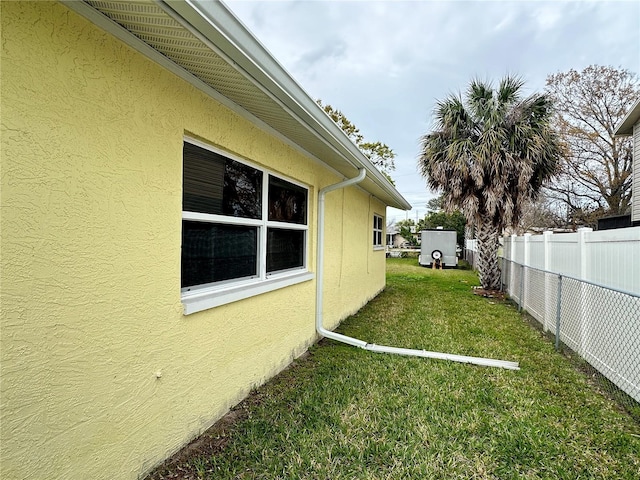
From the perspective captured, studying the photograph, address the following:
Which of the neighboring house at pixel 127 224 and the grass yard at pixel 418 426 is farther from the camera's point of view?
the grass yard at pixel 418 426

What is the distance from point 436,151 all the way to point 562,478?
33.0 feet

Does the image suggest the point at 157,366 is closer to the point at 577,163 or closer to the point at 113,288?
the point at 113,288

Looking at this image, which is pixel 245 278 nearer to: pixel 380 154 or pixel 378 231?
pixel 378 231

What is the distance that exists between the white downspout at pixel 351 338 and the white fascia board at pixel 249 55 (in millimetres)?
1597

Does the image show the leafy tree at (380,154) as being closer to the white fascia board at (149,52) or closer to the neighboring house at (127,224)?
the white fascia board at (149,52)

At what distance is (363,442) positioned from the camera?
2.78 metres

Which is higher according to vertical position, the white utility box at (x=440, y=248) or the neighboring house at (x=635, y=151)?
the neighboring house at (x=635, y=151)

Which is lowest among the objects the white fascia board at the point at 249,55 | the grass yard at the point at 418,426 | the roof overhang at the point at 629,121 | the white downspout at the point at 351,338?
the grass yard at the point at 418,426

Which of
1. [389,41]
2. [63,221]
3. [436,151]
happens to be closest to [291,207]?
[63,221]

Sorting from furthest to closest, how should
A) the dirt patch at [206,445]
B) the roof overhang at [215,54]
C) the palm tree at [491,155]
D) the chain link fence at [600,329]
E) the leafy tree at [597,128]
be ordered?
the leafy tree at [597,128] → the palm tree at [491,155] → the chain link fence at [600,329] → the dirt patch at [206,445] → the roof overhang at [215,54]

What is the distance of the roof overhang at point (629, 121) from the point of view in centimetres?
1016

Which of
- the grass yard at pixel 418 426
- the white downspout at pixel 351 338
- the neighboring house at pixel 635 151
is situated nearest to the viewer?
the grass yard at pixel 418 426

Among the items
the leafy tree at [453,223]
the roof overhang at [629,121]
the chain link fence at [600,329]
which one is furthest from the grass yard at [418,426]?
the leafy tree at [453,223]

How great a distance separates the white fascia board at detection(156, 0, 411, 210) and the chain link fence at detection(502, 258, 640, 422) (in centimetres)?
348
